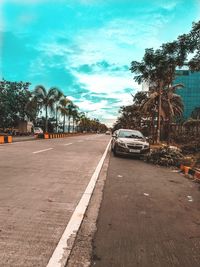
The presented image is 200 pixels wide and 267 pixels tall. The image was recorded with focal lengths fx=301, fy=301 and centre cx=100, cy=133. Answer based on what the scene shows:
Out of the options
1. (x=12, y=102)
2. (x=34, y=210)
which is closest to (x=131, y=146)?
(x=34, y=210)

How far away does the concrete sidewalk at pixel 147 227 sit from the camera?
3.52m

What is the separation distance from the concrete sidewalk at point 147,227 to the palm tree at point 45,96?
1559 inches

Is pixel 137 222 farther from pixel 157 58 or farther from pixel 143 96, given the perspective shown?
pixel 143 96

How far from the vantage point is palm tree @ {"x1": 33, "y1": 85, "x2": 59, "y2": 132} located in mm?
45906

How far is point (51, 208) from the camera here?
5406mm

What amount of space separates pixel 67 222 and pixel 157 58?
10.4 metres

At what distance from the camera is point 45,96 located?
4625 cm

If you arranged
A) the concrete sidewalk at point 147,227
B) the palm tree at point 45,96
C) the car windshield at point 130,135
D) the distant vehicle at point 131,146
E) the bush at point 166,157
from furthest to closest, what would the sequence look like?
the palm tree at point 45,96 → the car windshield at point 130,135 → the distant vehicle at point 131,146 → the bush at point 166,157 → the concrete sidewalk at point 147,227

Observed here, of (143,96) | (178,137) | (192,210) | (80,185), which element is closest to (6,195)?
(80,185)

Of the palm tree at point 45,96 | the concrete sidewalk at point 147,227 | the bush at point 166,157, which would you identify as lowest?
the concrete sidewalk at point 147,227

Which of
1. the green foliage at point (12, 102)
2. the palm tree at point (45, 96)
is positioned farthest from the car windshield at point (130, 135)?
the green foliage at point (12, 102)

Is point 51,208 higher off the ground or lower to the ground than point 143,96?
lower

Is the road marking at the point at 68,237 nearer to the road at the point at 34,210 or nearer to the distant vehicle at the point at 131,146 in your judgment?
the road at the point at 34,210

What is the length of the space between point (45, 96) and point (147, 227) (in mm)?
43189
